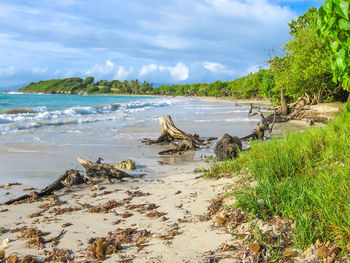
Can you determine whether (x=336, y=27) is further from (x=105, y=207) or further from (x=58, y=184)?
(x=58, y=184)

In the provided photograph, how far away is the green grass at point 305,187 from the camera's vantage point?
9.54ft

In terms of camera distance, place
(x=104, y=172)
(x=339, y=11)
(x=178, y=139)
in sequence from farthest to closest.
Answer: (x=178, y=139) < (x=104, y=172) < (x=339, y=11)

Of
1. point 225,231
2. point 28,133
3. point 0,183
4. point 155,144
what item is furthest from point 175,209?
point 28,133

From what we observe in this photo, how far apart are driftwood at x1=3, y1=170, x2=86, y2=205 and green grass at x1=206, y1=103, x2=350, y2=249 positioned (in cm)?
316

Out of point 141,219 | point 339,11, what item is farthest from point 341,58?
point 141,219

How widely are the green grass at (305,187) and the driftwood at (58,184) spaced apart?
10.4 ft

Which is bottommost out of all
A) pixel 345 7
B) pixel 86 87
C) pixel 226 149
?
pixel 226 149

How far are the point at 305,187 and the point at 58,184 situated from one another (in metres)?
4.67

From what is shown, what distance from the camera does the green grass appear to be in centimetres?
291

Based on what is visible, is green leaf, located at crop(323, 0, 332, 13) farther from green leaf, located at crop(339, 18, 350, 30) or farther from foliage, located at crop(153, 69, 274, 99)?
foliage, located at crop(153, 69, 274, 99)

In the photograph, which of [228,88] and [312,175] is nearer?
[312,175]

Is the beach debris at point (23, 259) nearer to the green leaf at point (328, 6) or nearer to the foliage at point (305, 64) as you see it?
the green leaf at point (328, 6)

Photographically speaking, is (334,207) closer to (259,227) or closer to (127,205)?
(259,227)

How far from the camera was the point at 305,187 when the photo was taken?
363 cm
